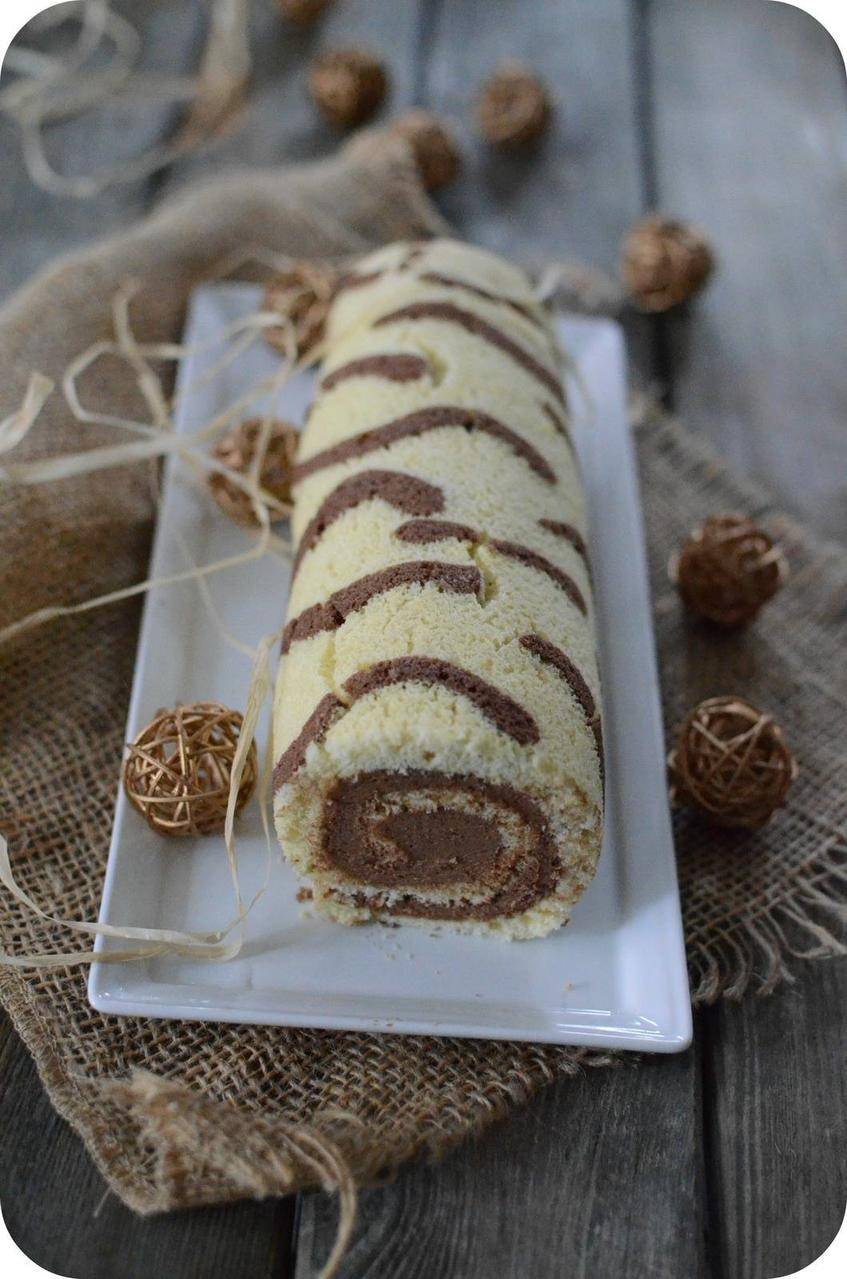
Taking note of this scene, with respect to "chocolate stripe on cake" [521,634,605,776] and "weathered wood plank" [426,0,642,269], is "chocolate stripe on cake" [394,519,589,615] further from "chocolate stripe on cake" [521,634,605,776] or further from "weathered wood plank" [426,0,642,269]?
"weathered wood plank" [426,0,642,269]

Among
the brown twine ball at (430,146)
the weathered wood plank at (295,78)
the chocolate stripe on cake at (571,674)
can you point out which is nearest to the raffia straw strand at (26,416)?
the chocolate stripe on cake at (571,674)

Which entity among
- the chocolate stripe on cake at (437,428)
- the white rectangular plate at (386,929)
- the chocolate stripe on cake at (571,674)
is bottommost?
the white rectangular plate at (386,929)

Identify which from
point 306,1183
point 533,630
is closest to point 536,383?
point 533,630

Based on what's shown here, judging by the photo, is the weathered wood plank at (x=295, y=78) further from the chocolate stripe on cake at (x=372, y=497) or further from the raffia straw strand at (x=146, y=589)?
the chocolate stripe on cake at (x=372, y=497)

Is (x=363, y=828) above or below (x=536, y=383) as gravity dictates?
below

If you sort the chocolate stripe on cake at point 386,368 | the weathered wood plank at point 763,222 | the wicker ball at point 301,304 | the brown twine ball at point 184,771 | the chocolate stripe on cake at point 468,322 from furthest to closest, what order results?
1. the weathered wood plank at point 763,222
2. the wicker ball at point 301,304
3. the chocolate stripe on cake at point 468,322
4. the chocolate stripe on cake at point 386,368
5. the brown twine ball at point 184,771

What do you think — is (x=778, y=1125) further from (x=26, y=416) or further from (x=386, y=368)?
(x=26, y=416)

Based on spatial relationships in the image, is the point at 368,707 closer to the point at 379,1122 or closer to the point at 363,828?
the point at 363,828
